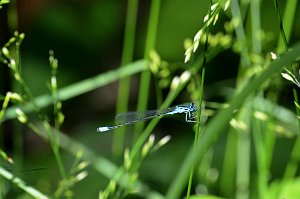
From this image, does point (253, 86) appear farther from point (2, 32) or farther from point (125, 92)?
point (2, 32)

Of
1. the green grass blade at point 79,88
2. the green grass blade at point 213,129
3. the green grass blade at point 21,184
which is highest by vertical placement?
the green grass blade at point 213,129

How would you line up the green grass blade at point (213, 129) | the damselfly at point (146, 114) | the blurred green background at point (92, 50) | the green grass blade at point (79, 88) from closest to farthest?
the green grass blade at point (213, 129) → the damselfly at point (146, 114) → the green grass blade at point (79, 88) → the blurred green background at point (92, 50)

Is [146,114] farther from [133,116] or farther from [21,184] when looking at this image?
[21,184]

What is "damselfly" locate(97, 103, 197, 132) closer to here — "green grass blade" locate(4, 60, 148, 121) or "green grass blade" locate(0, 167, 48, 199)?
"green grass blade" locate(0, 167, 48, 199)

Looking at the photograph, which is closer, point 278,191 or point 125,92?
point 278,191

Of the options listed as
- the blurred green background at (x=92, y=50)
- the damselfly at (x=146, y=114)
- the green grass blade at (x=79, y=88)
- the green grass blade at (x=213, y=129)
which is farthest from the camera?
the blurred green background at (x=92, y=50)

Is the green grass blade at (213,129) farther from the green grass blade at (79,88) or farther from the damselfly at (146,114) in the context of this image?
the green grass blade at (79,88)

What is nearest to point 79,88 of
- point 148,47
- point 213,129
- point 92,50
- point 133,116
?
point 148,47

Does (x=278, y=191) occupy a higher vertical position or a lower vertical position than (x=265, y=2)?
lower

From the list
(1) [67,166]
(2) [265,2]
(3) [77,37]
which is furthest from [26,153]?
(2) [265,2]

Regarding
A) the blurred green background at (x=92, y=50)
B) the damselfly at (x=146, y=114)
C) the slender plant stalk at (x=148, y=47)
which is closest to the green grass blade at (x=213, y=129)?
the damselfly at (x=146, y=114)

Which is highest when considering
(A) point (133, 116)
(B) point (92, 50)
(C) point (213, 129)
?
(C) point (213, 129)
